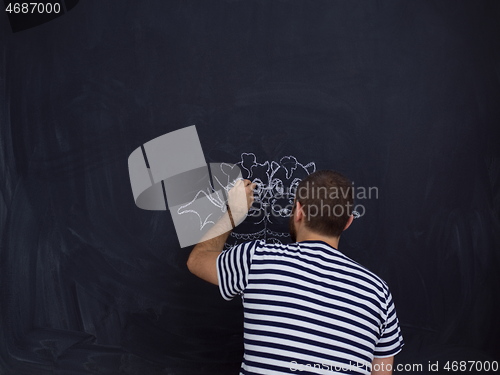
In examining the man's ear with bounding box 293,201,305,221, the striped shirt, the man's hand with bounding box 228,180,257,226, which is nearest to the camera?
the striped shirt

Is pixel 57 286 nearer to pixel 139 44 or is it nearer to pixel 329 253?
pixel 139 44

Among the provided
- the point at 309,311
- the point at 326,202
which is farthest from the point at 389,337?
the point at 326,202

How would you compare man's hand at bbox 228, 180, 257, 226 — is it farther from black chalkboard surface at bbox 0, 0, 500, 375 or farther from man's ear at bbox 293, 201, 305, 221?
man's ear at bbox 293, 201, 305, 221

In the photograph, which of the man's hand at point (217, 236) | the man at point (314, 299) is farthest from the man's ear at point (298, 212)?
the man's hand at point (217, 236)

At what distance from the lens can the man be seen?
111 centimetres

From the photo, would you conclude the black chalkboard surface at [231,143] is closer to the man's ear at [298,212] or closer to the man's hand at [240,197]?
the man's hand at [240,197]

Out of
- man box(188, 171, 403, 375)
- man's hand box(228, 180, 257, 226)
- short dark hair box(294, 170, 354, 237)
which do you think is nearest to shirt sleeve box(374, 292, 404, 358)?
man box(188, 171, 403, 375)

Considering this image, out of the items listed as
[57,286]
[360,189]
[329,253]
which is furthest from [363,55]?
[57,286]

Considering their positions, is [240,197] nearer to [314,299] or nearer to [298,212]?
[298,212]

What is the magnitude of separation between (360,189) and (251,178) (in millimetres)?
362

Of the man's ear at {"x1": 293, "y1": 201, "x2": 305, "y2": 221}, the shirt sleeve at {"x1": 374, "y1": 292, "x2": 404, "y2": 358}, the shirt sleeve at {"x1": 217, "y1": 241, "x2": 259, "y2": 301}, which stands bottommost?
the shirt sleeve at {"x1": 374, "y1": 292, "x2": 404, "y2": 358}

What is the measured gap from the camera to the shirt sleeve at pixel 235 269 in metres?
1.18

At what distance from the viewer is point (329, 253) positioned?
1.16 meters

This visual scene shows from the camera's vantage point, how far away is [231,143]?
5.13 feet
